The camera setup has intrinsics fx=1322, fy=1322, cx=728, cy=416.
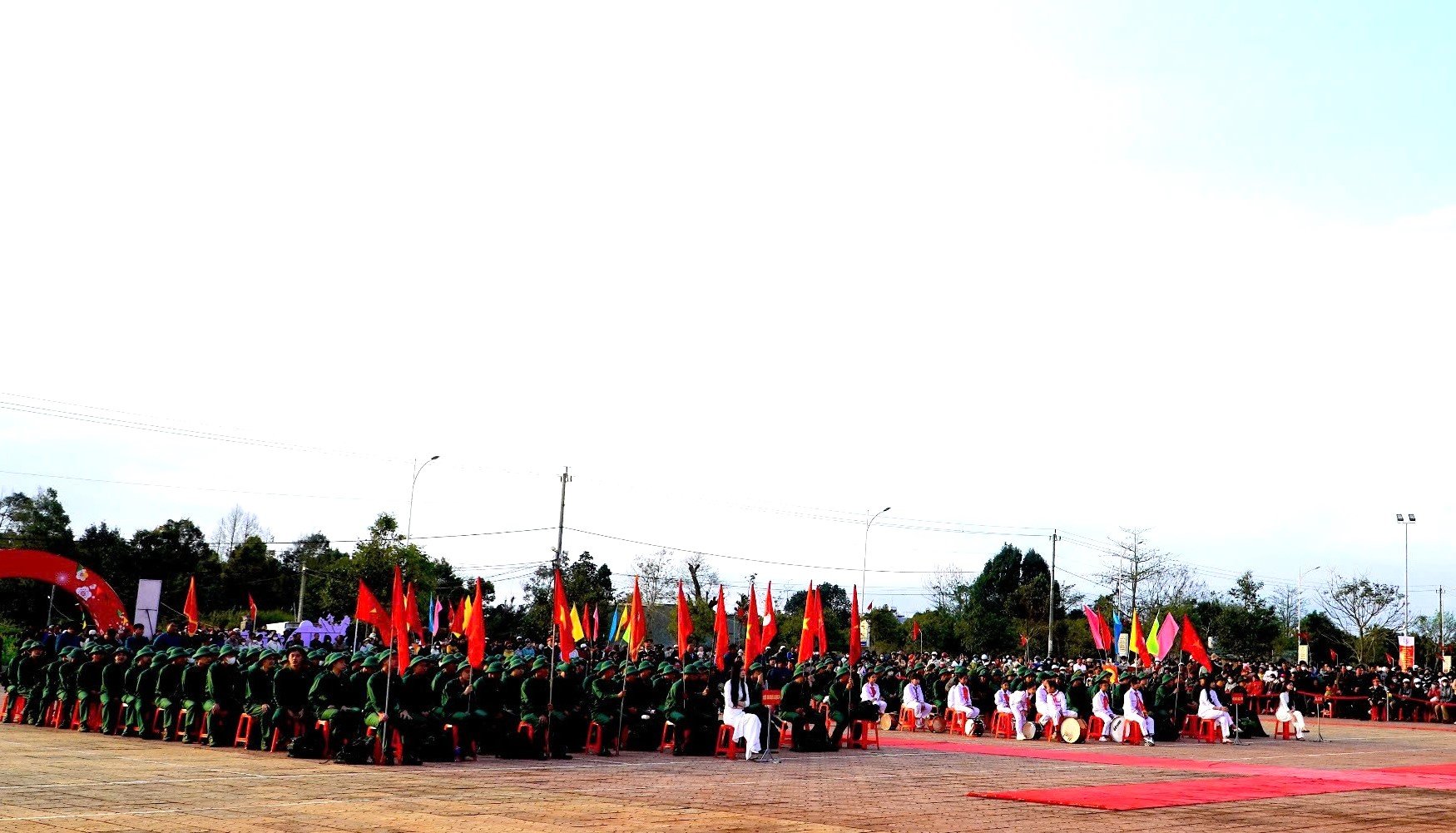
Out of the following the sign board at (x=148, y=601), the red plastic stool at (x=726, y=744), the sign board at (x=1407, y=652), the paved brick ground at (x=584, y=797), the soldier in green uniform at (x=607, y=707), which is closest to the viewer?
the paved brick ground at (x=584, y=797)

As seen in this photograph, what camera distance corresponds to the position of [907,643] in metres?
69.1

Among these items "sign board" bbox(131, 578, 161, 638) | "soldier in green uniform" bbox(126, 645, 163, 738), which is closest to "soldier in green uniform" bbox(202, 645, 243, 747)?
"soldier in green uniform" bbox(126, 645, 163, 738)

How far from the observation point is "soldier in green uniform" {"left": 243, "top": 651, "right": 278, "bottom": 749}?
17656mm

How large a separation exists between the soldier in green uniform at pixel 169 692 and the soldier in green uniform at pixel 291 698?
2231 mm

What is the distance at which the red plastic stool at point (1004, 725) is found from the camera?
89.9 ft

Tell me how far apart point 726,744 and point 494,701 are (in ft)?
13.5

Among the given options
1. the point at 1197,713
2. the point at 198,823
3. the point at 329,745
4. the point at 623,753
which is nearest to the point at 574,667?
the point at 623,753

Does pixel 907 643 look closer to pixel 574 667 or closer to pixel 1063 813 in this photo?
pixel 574 667

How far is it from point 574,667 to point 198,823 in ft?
39.4

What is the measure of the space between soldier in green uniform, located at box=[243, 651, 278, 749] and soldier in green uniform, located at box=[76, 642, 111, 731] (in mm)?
3492

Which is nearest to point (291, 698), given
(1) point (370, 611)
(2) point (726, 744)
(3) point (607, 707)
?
(1) point (370, 611)

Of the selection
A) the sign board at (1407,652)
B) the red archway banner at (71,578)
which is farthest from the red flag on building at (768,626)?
the sign board at (1407,652)

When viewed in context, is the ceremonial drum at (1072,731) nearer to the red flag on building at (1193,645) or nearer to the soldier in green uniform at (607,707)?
the red flag on building at (1193,645)

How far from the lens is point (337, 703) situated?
17156 mm
